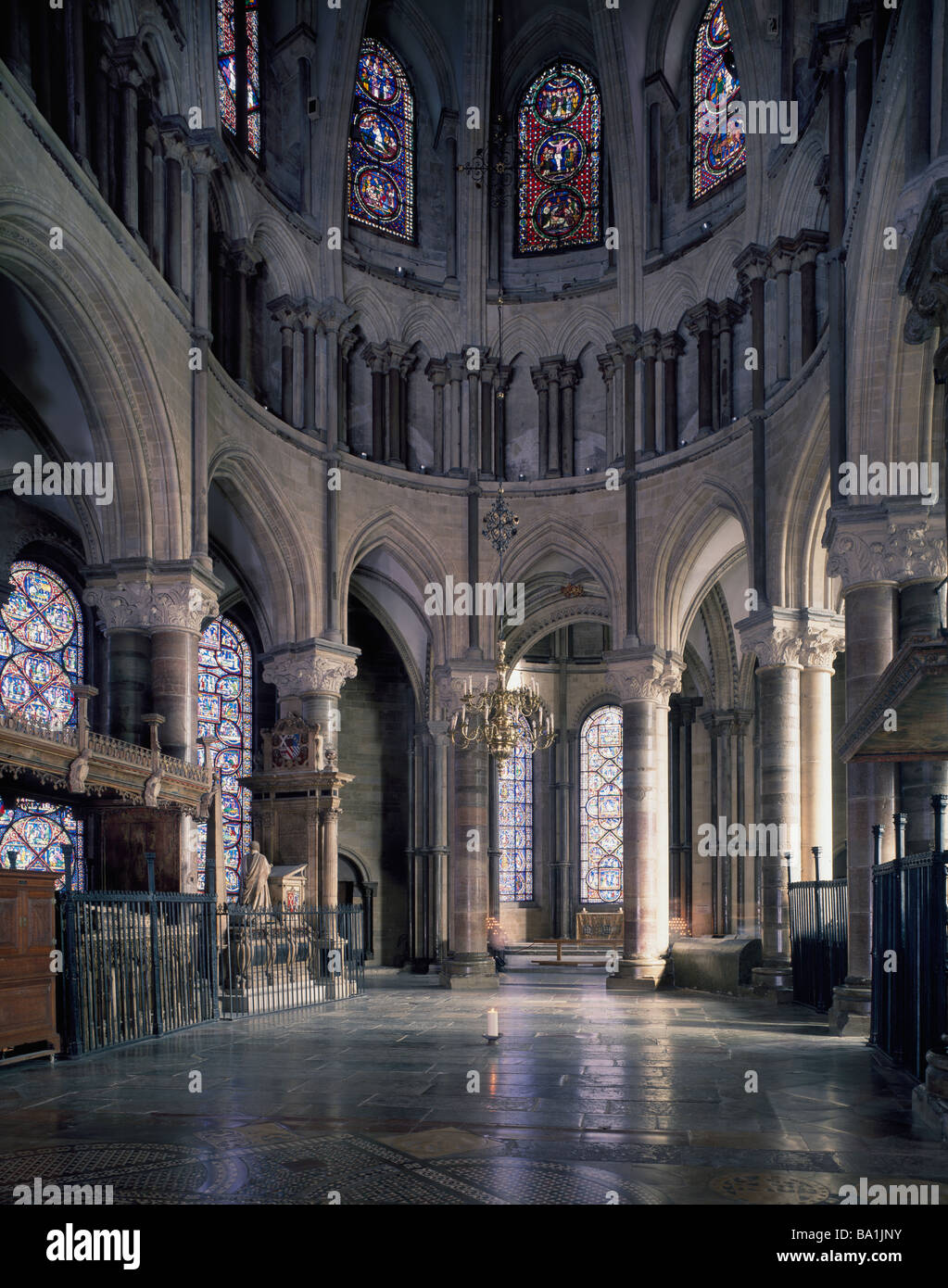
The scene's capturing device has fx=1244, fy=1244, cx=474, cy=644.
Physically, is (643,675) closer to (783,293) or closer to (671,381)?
(671,381)

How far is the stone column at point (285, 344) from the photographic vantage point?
2242cm

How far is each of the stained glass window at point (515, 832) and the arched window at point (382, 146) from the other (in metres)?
14.1

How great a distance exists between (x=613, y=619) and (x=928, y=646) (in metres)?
16.1

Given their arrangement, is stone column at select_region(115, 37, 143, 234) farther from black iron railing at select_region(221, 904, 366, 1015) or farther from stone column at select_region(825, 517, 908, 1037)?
stone column at select_region(825, 517, 908, 1037)

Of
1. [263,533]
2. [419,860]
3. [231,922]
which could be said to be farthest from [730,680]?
[231,922]

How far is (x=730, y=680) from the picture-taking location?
29328mm

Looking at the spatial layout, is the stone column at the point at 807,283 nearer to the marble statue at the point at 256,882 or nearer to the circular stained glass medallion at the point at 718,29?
the circular stained glass medallion at the point at 718,29

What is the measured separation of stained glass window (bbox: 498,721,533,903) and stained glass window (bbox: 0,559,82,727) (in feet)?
43.1

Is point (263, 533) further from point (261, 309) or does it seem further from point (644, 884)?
point (644, 884)

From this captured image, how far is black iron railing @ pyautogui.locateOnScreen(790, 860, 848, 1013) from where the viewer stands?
15.8m

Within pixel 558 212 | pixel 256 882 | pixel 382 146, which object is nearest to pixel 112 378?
pixel 256 882

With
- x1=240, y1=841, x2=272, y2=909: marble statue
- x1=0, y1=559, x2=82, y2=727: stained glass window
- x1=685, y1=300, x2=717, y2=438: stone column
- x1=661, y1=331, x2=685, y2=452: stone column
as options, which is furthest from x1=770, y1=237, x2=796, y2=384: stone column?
x1=0, y1=559, x2=82, y2=727: stained glass window

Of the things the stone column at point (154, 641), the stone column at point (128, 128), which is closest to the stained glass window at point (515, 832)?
the stone column at point (154, 641)

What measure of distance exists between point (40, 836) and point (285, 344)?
984 centimetres
